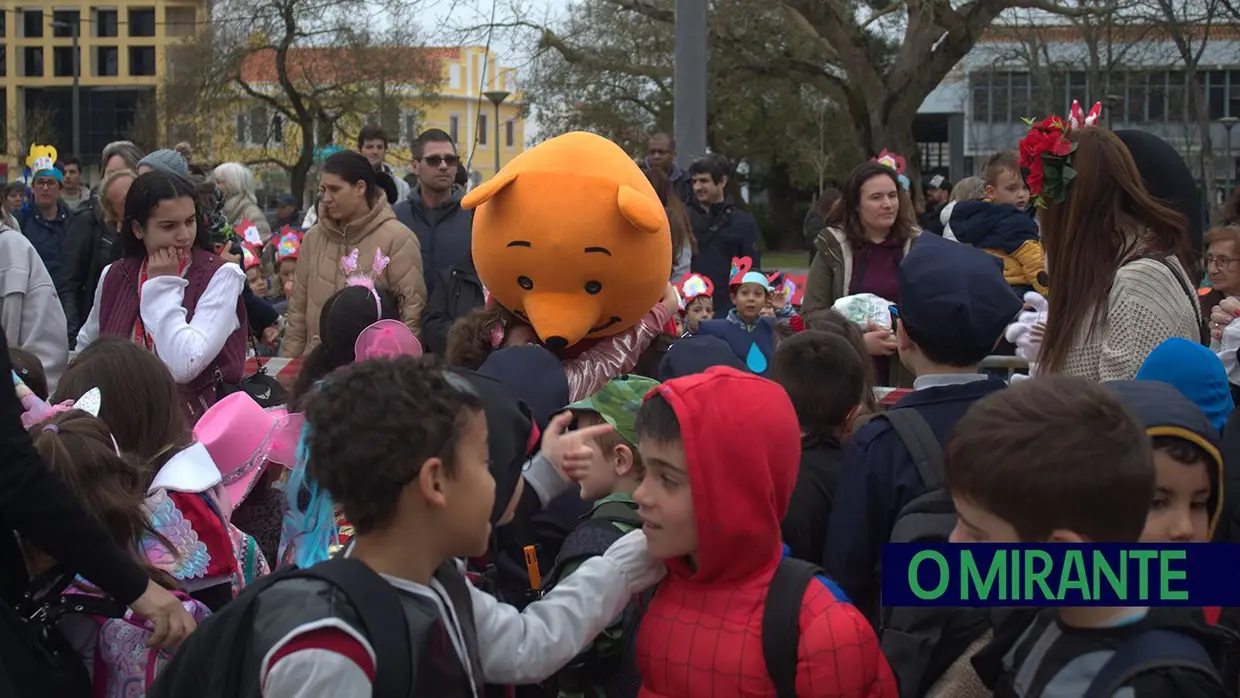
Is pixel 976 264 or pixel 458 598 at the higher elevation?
pixel 976 264

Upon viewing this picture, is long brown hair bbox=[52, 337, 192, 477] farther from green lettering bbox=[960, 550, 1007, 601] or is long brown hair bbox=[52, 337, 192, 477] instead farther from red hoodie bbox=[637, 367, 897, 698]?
green lettering bbox=[960, 550, 1007, 601]

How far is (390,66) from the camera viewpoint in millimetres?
40438

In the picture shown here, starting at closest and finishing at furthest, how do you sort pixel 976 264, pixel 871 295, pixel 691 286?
pixel 976 264, pixel 871 295, pixel 691 286

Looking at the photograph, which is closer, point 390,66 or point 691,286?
point 691,286

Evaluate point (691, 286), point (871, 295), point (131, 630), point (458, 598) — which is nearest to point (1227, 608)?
point (458, 598)

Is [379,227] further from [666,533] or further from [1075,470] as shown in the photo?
[1075,470]

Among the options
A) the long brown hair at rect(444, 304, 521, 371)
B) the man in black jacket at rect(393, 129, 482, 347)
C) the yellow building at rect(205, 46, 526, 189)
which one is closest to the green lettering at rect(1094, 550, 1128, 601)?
the long brown hair at rect(444, 304, 521, 371)

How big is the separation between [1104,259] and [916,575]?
75.1 inches

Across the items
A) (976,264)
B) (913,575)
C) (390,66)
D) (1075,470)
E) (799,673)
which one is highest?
(390,66)

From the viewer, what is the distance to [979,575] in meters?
2.22

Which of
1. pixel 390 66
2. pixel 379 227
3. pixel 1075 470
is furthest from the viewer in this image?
pixel 390 66

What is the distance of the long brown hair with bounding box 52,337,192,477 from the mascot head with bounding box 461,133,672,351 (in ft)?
3.26

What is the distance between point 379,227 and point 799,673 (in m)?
4.57

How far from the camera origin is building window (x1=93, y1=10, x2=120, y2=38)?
82.3m
